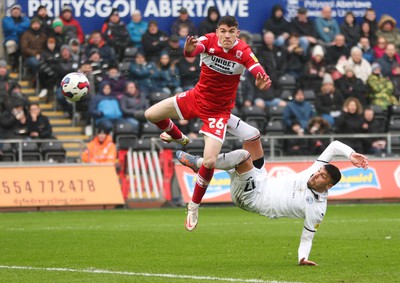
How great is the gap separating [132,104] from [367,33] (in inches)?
331

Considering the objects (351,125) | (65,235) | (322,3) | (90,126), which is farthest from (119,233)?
(322,3)

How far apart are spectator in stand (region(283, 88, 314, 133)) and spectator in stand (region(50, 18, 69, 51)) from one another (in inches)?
242

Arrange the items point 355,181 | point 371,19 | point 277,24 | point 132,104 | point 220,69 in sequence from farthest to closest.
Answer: point 371,19, point 277,24, point 132,104, point 355,181, point 220,69

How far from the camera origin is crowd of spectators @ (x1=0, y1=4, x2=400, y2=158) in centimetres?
2680

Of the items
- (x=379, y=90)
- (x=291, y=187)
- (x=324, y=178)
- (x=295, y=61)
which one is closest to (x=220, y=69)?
(x=291, y=187)

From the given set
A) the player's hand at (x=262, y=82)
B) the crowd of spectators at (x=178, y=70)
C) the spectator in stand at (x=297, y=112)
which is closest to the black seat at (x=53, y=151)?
the crowd of spectators at (x=178, y=70)

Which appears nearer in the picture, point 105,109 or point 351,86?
point 105,109

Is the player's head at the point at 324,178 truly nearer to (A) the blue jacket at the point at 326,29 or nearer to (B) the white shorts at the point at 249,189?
(B) the white shorts at the point at 249,189

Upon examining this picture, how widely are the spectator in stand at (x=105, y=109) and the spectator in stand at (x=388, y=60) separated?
27.3ft

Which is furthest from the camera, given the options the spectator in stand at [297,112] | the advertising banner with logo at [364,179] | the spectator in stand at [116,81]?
the spectator in stand at [297,112]

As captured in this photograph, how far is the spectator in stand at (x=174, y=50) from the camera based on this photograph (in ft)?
91.7

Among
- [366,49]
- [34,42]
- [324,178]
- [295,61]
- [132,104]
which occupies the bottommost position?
[132,104]

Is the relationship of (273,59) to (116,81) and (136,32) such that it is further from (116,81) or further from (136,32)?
(116,81)

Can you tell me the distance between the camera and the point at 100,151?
995 inches
